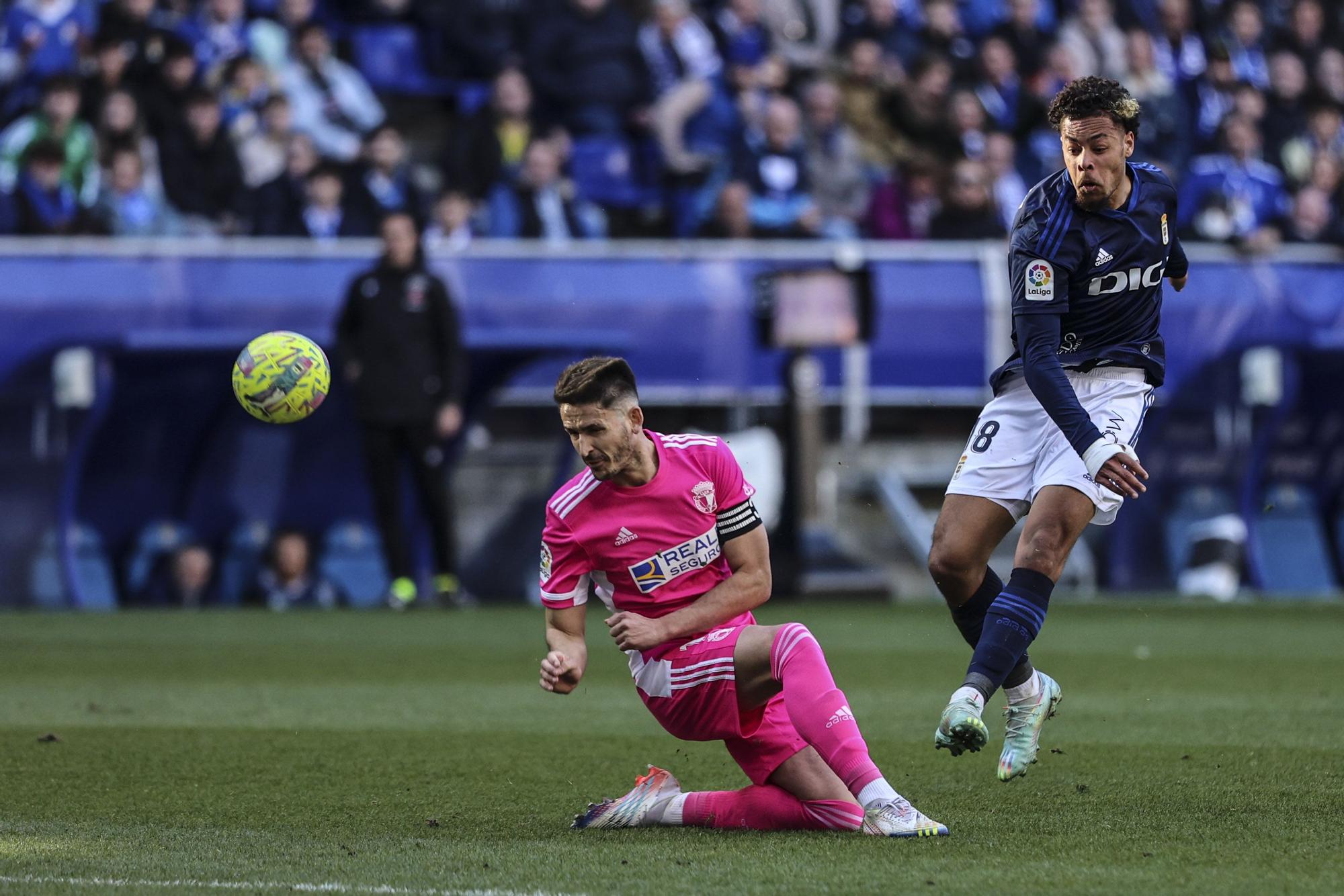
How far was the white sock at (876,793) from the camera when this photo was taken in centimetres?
489

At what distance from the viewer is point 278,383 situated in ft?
22.6

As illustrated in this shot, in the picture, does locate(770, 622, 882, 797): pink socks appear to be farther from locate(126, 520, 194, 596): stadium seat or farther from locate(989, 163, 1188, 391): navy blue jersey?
locate(126, 520, 194, 596): stadium seat

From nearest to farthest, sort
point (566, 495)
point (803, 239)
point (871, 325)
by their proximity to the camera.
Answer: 1. point (566, 495)
2. point (871, 325)
3. point (803, 239)

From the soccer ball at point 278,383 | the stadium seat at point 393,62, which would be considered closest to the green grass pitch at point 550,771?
the soccer ball at point 278,383

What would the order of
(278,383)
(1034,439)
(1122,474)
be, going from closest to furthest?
(1122,474)
(1034,439)
(278,383)

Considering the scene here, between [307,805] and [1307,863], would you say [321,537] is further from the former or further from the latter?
[1307,863]

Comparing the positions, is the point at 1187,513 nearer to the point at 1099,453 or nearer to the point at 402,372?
the point at 402,372

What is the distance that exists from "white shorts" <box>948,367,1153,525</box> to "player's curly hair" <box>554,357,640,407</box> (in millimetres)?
1431

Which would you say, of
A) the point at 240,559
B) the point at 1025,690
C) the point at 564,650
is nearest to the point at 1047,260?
the point at 1025,690

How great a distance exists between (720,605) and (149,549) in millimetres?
9068

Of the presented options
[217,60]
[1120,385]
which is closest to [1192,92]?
[217,60]

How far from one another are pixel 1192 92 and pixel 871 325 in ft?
21.2

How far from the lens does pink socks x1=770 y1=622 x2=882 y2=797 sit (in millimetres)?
4895

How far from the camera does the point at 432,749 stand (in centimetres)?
674
